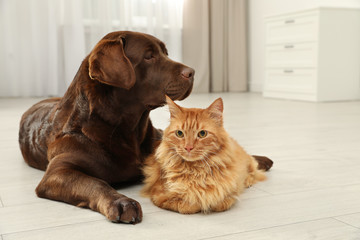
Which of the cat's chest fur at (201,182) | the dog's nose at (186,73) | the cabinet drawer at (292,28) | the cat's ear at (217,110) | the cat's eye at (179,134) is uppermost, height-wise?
the cabinet drawer at (292,28)

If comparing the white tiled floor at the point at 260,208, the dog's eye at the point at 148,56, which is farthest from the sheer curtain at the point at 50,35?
the dog's eye at the point at 148,56

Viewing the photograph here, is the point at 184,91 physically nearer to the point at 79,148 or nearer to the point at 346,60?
the point at 79,148

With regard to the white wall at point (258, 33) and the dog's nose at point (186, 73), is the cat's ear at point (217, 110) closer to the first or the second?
the dog's nose at point (186, 73)

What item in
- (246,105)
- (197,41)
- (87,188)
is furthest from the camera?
(197,41)

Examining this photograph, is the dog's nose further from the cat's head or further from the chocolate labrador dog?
the cat's head

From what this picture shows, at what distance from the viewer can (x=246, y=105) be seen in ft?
15.0

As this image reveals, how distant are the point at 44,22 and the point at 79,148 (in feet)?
15.3

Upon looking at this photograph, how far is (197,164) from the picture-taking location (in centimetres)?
125

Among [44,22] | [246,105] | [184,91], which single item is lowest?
[246,105]

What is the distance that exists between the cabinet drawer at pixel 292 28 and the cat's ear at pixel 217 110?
4008mm

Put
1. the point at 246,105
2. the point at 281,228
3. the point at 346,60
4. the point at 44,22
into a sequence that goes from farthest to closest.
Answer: the point at 44,22
the point at 346,60
the point at 246,105
the point at 281,228

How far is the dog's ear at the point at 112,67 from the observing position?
142 centimetres

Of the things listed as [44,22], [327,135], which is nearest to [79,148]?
[327,135]

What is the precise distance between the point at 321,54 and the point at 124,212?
4258 mm
